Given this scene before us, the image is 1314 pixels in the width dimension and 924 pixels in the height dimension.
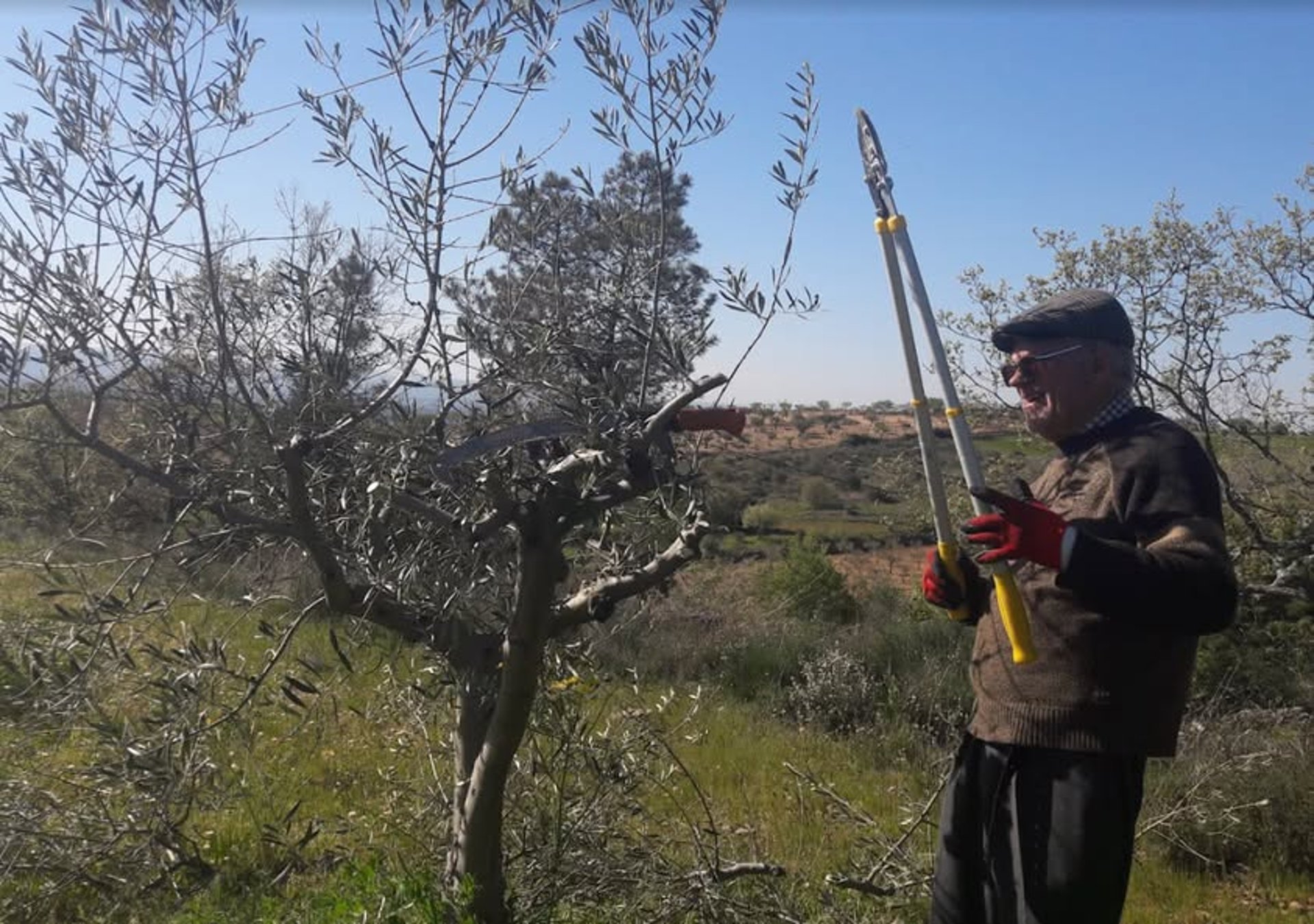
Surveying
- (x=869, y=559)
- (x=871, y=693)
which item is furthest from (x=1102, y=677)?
(x=869, y=559)

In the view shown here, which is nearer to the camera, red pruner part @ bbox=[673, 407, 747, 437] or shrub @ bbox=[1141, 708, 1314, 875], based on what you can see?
red pruner part @ bbox=[673, 407, 747, 437]

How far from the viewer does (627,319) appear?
8.71 ft

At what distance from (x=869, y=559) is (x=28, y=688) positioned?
59.5 ft

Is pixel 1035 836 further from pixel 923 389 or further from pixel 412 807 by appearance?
pixel 412 807

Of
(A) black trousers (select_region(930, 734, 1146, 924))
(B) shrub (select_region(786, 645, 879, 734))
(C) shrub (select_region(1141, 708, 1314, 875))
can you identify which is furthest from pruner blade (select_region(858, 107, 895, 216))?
(B) shrub (select_region(786, 645, 879, 734))

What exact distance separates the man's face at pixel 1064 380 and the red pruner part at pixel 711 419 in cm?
69

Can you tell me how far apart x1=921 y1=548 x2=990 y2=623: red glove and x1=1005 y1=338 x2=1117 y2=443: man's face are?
439 mm

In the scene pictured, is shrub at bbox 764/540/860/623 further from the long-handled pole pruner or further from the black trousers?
the long-handled pole pruner

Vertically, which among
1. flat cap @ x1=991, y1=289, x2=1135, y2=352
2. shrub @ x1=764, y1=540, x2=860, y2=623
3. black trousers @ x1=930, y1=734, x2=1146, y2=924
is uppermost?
flat cap @ x1=991, y1=289, x2=1135, y2=352

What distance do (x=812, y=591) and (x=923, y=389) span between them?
983 centimetres

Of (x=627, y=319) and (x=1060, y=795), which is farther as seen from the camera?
(x=627, y=319)

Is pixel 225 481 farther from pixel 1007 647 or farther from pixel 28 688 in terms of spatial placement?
pixel 1007 647

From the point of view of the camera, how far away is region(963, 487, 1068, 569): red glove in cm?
218

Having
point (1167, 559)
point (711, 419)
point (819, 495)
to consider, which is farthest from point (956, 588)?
point (819, 495)
